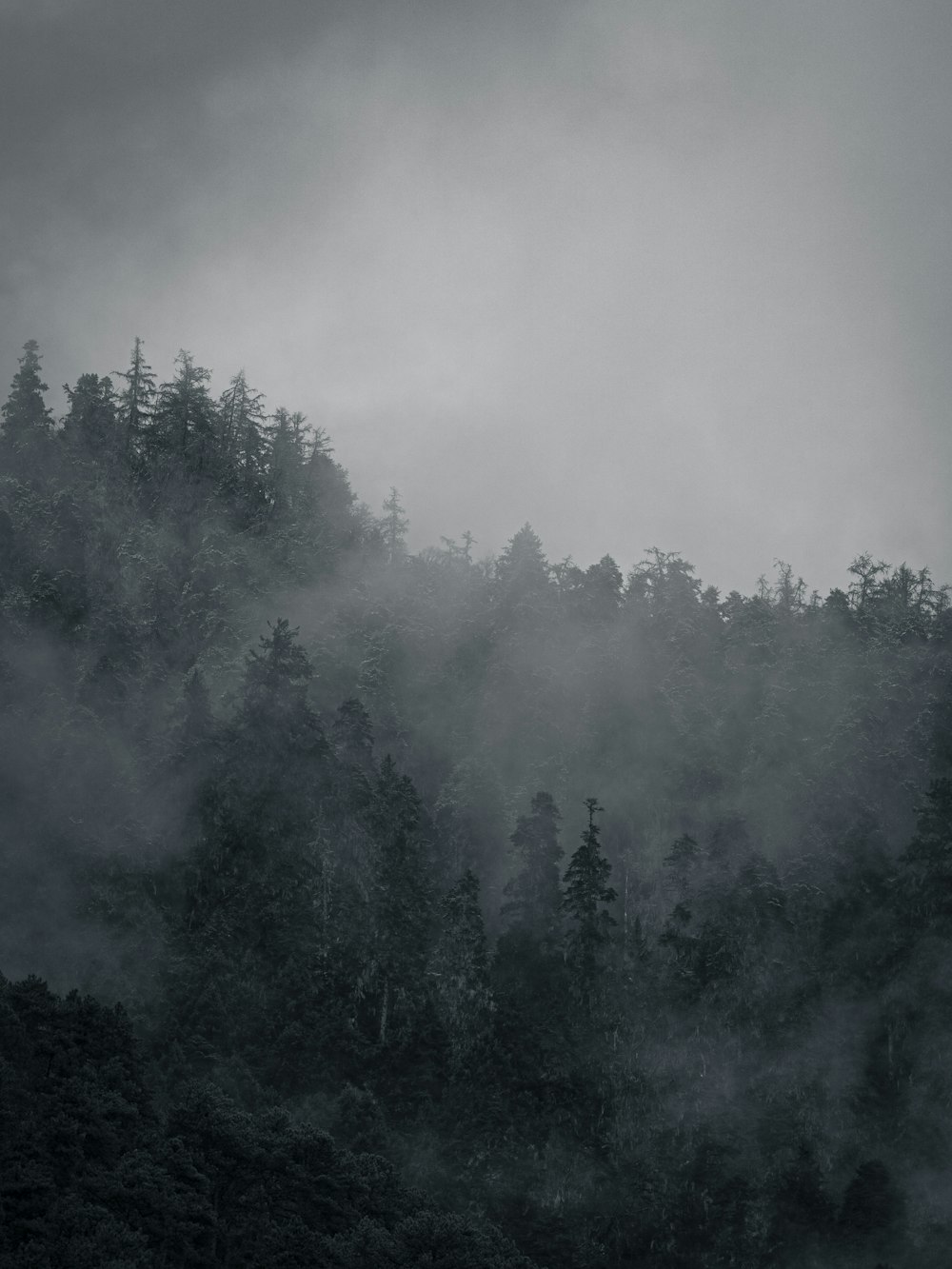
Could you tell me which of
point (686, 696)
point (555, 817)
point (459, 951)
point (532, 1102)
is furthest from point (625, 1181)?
point (686, 696)

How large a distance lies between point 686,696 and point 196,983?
49.9 m

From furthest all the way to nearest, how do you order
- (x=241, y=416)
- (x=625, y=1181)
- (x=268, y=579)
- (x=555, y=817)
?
(x=241, y=416), (x=268, y=579), (x=555, y=817), (x=625, y=1181)

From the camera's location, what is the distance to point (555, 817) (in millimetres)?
93188

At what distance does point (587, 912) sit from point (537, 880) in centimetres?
504

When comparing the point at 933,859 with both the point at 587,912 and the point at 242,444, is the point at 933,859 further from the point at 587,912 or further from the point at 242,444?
the point at 242,444

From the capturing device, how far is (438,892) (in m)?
92.9

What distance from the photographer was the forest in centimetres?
6347

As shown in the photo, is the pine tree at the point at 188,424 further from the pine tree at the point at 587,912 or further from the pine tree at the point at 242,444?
the pine tree at the point at 587,912

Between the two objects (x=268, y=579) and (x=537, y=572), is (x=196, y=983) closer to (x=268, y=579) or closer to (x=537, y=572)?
(x=268, y=579)

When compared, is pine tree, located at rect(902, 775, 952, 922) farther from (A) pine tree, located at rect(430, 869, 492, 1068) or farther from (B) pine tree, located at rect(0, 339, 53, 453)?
(B) pine tree, located at rect(0, 339, 53, 453)

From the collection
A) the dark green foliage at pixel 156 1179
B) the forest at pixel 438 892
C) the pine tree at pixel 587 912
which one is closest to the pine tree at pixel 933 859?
the forest at pixel 438 892

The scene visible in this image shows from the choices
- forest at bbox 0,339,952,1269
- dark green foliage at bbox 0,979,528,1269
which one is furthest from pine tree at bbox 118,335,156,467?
dark green foliage at bbox 0,979,528,1269

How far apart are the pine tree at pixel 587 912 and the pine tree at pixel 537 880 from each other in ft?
4.79

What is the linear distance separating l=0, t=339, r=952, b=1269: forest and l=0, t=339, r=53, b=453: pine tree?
1.64 feet
